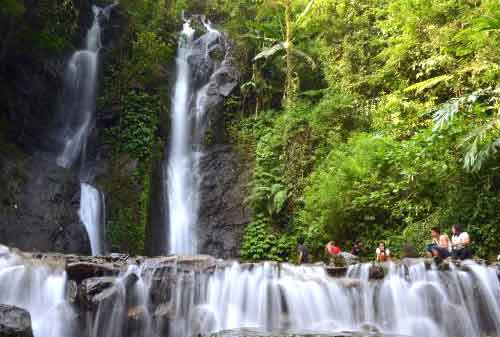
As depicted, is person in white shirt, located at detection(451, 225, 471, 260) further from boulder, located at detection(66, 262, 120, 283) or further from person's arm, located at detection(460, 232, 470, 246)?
boulder, located at detection(66, 262, 120, 283)

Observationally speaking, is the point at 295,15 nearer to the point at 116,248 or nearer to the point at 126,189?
the point at 126,189

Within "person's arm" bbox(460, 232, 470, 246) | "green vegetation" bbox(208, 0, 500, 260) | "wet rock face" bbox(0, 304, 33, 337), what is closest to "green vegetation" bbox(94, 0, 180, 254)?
"green vegetation" bbox(208, 0, 500, 260)

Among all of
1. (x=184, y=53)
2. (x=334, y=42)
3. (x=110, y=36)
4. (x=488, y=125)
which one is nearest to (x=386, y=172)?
(x=488, y=125)

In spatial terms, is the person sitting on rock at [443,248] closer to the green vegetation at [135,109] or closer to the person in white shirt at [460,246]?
the person in white shirt at [460,246]

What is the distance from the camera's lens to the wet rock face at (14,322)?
6.73m

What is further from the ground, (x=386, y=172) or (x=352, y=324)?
(x=386, y=172)

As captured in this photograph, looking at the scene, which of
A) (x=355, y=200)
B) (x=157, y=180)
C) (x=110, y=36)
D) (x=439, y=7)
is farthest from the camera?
(x=110, y=36)

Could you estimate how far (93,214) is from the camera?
15328mm

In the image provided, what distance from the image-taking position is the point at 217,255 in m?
16.1

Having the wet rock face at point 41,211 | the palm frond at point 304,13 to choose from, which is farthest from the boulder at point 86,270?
the palm frond at point 304,13

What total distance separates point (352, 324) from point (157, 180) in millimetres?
10295

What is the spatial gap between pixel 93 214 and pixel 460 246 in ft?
36.4

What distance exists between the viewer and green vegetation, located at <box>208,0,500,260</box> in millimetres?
11703

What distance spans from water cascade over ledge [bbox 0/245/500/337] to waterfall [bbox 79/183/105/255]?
538cm
